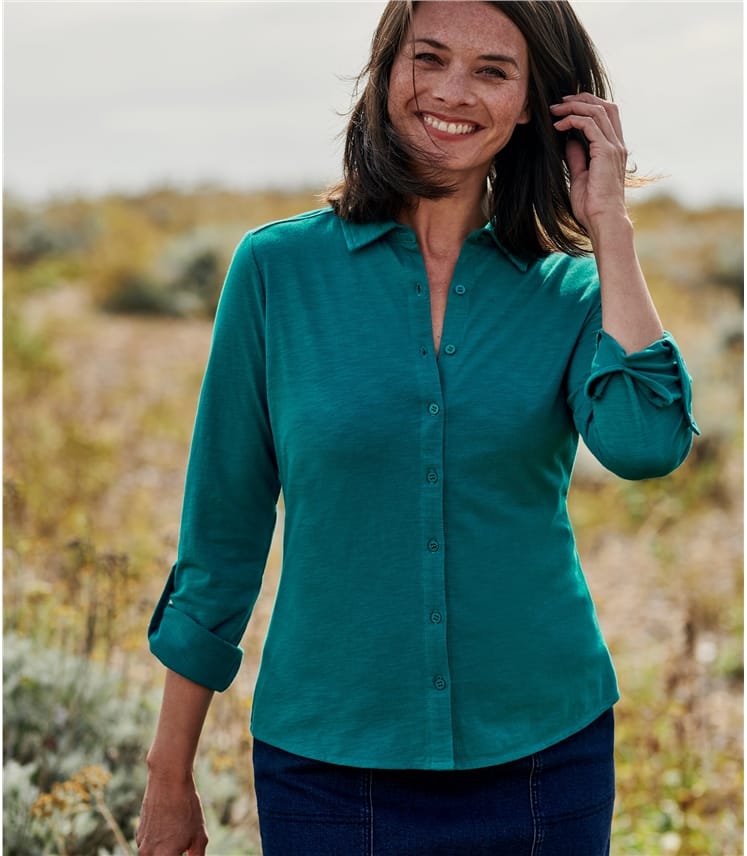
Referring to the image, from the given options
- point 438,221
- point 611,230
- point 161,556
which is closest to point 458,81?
point 438,221

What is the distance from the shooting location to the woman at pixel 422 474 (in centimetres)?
155

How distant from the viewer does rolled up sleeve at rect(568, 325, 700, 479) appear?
5.24 ft

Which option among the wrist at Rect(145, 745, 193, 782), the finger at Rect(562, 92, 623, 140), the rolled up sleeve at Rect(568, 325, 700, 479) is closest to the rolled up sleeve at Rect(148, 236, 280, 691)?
the wrist at Rect(145, 745, 193, 782)

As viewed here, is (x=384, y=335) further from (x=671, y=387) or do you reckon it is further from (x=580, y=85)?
(x=580, y=85)

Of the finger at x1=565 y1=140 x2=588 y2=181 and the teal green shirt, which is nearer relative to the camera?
the teal green shirt

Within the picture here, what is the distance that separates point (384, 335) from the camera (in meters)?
1.61

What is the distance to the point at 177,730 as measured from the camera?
1.65m

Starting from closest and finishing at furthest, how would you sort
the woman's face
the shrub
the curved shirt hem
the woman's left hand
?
1. the curved shirt hem
2. the woman's face
3. the woman's left hand
4. the shrub

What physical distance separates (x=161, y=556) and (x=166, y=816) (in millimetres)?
2141

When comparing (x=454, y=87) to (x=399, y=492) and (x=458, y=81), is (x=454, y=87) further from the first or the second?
(x=399, y=492)

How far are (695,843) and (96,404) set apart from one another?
5.81m

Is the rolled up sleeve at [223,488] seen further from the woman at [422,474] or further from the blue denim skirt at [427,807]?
the blue denim skirt at [427,807]

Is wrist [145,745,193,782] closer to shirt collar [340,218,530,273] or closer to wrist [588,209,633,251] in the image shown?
shirt collar [340,218,530,273]

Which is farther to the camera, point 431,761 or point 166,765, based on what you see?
point 166,765
